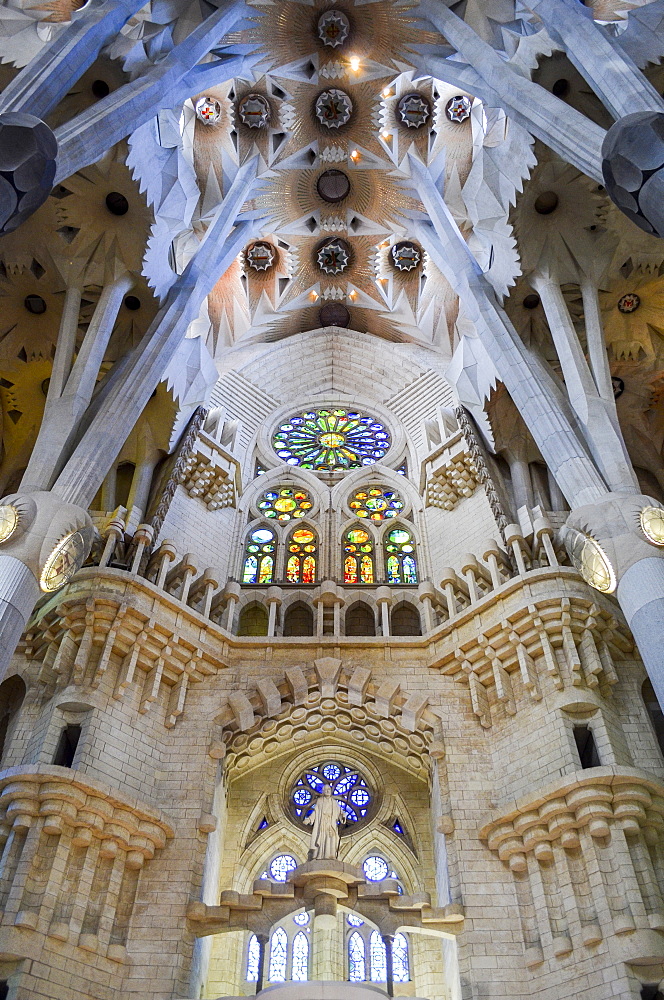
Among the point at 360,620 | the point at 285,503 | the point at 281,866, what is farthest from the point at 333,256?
the point at 281,866

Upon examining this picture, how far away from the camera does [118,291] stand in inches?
497

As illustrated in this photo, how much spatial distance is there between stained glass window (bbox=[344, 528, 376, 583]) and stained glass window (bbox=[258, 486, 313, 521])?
1.18 meters

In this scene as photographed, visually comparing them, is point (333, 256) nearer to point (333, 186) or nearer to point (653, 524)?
point (333, 186)

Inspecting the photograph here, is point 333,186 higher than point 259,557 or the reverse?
higher

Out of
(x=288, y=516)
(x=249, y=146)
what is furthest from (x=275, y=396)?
(x=249, y=146)

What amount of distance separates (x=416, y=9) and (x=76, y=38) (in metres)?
7.46

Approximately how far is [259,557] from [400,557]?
2.46 m

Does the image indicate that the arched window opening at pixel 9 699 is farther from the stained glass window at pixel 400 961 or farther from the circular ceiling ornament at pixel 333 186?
the circular ceiling ornament at pixel 333 186

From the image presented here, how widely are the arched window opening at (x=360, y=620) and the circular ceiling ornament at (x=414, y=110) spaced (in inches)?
394

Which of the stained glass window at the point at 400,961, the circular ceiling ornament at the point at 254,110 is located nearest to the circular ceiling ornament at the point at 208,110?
the circular ceiling ornament at the point at 254,110

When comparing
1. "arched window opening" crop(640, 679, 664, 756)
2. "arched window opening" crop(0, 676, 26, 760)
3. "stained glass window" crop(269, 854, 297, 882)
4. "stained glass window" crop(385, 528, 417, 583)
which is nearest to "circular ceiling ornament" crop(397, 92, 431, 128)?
"stained glass window" crop(385, 528, 417, 583)

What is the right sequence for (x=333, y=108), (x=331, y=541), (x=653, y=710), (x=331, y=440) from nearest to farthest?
1. (x=653, y=710)
2. (x=331, y=541)
3. (x=333, y=108)
4. (x=331, y=440)

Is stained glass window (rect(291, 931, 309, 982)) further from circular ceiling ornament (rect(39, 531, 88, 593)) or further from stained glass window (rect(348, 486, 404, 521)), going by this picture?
stained glass window (rect(348, 486, 404, 521))

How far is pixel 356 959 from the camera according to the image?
1119 cm
